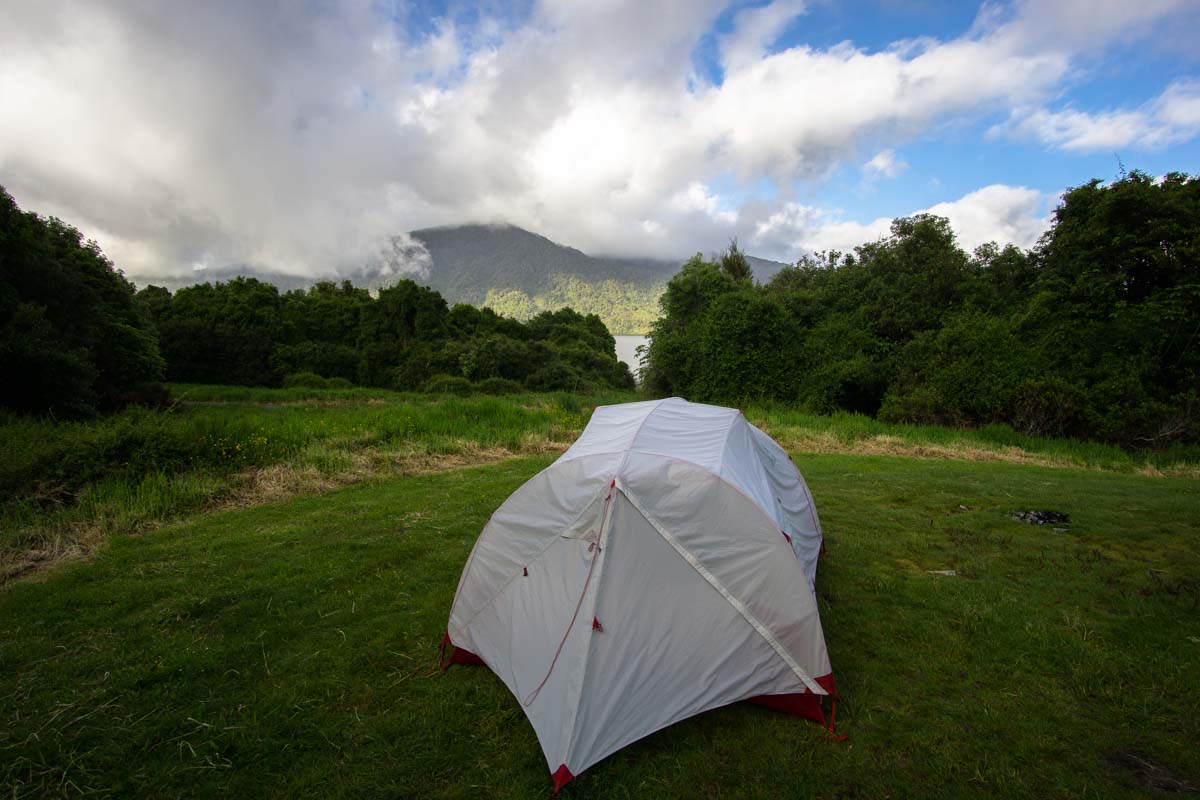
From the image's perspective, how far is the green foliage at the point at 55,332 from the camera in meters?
9.52

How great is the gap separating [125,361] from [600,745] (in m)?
18.9

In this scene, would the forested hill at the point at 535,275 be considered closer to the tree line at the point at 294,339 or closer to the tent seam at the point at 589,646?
the tree line at the point at 294,339

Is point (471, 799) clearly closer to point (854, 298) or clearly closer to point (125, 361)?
point (125, 361)

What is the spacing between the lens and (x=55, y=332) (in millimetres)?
10898

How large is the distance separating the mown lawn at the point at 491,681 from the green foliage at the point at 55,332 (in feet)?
22.8

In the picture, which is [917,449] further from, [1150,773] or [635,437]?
[635,437]

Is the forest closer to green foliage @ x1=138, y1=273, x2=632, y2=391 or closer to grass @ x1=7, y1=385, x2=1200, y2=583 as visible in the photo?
grass @ x1=7, y1=385, x2=1200, y2=583

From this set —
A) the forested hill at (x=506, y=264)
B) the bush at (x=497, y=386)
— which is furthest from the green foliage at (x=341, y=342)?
the forested hill at (x=506, y=264)

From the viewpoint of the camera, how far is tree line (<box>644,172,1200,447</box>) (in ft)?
39.5

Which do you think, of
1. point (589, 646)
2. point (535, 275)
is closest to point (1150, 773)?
point (589, 646)

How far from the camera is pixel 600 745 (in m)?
2.68

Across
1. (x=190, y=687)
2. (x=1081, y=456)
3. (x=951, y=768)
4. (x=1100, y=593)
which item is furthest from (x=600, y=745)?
(x=1081, y=456)

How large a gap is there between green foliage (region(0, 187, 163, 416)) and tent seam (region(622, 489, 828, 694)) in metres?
11.8

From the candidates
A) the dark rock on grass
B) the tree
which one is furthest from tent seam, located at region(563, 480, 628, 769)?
the tree
